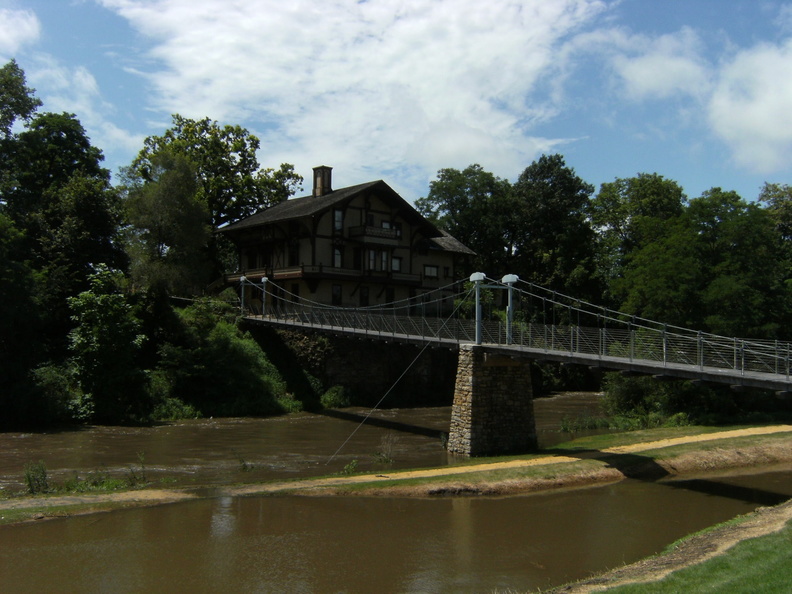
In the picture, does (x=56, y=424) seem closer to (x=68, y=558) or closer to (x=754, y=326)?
(x=68, y=558)

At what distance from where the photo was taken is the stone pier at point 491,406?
848 inches

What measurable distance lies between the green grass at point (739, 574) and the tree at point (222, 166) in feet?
134

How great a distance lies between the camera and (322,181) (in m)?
43.5

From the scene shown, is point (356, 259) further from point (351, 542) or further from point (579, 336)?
point (351, 542)

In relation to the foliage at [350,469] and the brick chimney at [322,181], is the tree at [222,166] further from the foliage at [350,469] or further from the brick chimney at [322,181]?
the foliage at [350,469]

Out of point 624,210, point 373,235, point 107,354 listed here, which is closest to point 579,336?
point 107,354

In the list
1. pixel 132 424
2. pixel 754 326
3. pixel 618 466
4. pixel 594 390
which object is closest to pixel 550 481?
pixel 618 466

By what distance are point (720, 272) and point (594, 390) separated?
1738 cm

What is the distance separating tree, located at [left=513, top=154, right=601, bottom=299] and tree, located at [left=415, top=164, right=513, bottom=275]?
4.42 feet

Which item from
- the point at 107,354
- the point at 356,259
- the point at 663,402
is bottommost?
the point at 663,402

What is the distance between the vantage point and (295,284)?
39625 millimetres

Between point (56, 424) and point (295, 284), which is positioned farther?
point (295, 284)

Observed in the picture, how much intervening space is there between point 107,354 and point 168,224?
1018 cm

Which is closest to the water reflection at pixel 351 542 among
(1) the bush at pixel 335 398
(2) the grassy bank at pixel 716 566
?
(2) the grassy bank at pixel 716 566
